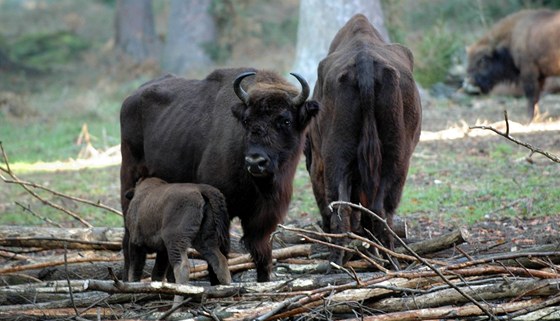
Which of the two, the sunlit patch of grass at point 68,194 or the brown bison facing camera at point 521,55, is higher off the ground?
the brown bison facing camera at point 521,55

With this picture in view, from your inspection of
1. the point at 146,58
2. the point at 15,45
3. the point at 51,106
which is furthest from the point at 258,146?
the point at 15,45

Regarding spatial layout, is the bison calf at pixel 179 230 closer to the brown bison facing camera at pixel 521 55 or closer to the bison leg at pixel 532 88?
the brown bison facing camera at pixel 521 55

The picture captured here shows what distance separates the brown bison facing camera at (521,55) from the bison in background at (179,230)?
38.6 ft

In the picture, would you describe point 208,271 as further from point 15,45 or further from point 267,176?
point 15,45

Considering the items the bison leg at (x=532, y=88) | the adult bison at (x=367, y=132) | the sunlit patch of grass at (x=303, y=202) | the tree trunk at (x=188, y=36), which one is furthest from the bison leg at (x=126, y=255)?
the tree trunk at (x=188, y=36)

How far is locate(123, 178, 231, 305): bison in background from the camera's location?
7.45 metres

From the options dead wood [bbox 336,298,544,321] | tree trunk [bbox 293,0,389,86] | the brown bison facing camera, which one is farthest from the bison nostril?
tree trunk [bbox 293,0,389,86]

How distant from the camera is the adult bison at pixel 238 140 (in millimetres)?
7922

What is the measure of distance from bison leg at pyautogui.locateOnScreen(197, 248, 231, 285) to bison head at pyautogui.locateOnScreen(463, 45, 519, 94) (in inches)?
573

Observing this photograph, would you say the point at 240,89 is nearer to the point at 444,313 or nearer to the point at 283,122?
the point at 283,122

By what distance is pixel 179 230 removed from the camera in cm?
748

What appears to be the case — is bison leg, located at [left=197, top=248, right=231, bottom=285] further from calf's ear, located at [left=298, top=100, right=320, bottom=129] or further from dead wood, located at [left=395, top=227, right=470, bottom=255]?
dead wood, located at [left=395, top=227, right=470, bottom=255]

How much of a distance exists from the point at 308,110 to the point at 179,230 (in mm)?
1552

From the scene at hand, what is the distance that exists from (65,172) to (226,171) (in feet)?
28.9
